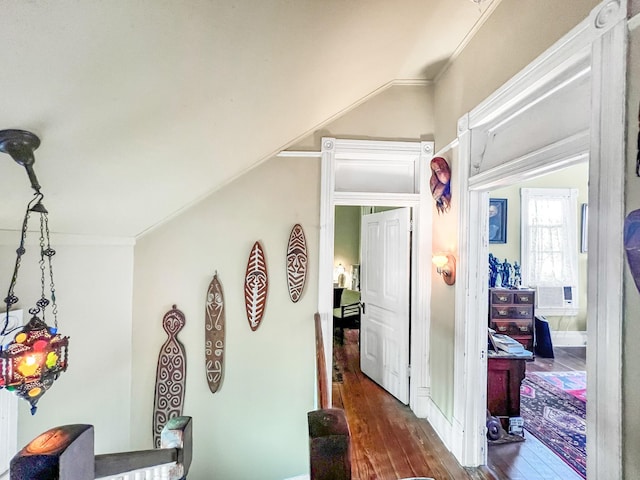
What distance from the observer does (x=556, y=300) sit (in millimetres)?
4977

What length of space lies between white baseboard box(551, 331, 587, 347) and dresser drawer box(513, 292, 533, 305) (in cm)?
145

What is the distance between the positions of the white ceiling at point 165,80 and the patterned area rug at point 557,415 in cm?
317

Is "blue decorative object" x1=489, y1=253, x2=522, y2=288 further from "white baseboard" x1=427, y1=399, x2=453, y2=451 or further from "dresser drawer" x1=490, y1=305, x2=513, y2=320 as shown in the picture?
"white baseboard" x1=427, y1=399, x2=453, y2=451

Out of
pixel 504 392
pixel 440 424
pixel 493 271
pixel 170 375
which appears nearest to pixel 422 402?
pixel 440 424

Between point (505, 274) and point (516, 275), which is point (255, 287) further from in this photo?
point (516, 275)

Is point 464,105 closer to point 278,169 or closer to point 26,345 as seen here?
point 278,169

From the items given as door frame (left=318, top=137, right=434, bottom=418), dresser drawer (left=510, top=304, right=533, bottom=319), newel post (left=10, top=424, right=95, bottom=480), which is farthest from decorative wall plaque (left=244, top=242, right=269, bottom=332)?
dresser drawer (left=510, top=304, right=533, bottom=319)

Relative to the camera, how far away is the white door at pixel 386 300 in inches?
124

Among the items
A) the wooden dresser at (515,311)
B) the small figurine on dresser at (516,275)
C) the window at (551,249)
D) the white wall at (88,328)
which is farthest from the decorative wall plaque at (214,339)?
the window at (551,249)

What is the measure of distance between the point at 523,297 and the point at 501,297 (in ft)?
0.98

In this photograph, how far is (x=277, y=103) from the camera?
1.65 m

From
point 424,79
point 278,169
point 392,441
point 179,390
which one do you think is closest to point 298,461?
point 392,441

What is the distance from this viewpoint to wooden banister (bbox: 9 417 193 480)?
62 cm

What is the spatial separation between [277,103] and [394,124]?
5.76ft
